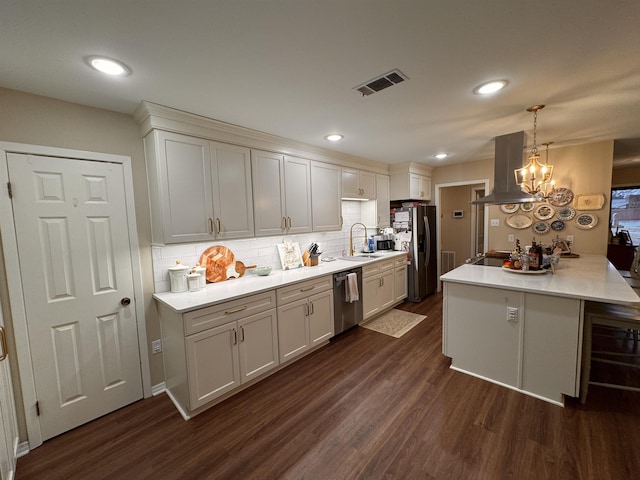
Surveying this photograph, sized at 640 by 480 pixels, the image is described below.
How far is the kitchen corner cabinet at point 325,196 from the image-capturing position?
337 centimetres

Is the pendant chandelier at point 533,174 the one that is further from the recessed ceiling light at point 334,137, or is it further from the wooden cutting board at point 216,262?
the wooden cutting board at point 216,262

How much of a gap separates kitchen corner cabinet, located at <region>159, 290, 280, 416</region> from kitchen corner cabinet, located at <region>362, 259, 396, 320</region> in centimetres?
153

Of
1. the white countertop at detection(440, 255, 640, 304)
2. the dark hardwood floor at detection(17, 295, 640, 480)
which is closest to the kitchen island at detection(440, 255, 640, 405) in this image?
the white countertop at detection(440, 255, 640, 304)

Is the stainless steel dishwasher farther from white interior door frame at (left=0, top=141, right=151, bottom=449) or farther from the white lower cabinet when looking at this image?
white interior door frame at (left=0, top=141, right=151, bottom=449)

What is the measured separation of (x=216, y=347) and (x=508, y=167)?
3631mm

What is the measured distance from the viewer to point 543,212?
12.9 feet

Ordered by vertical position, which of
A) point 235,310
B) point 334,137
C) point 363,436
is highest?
point 334,137

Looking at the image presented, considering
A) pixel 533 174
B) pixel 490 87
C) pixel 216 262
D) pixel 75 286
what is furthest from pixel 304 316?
pixel 533 174

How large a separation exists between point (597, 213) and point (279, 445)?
189 inches

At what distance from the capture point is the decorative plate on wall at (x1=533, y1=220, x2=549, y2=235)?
3.93 metres

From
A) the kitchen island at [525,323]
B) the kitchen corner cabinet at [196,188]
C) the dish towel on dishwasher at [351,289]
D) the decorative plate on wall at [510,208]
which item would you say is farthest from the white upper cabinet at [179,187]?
the decorative plate on wall at [510,208]

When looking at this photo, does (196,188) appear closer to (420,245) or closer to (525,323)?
(525,323)

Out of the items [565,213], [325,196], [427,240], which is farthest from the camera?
[427,240]

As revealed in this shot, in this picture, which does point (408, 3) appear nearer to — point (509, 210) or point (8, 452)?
point (8, 452)
